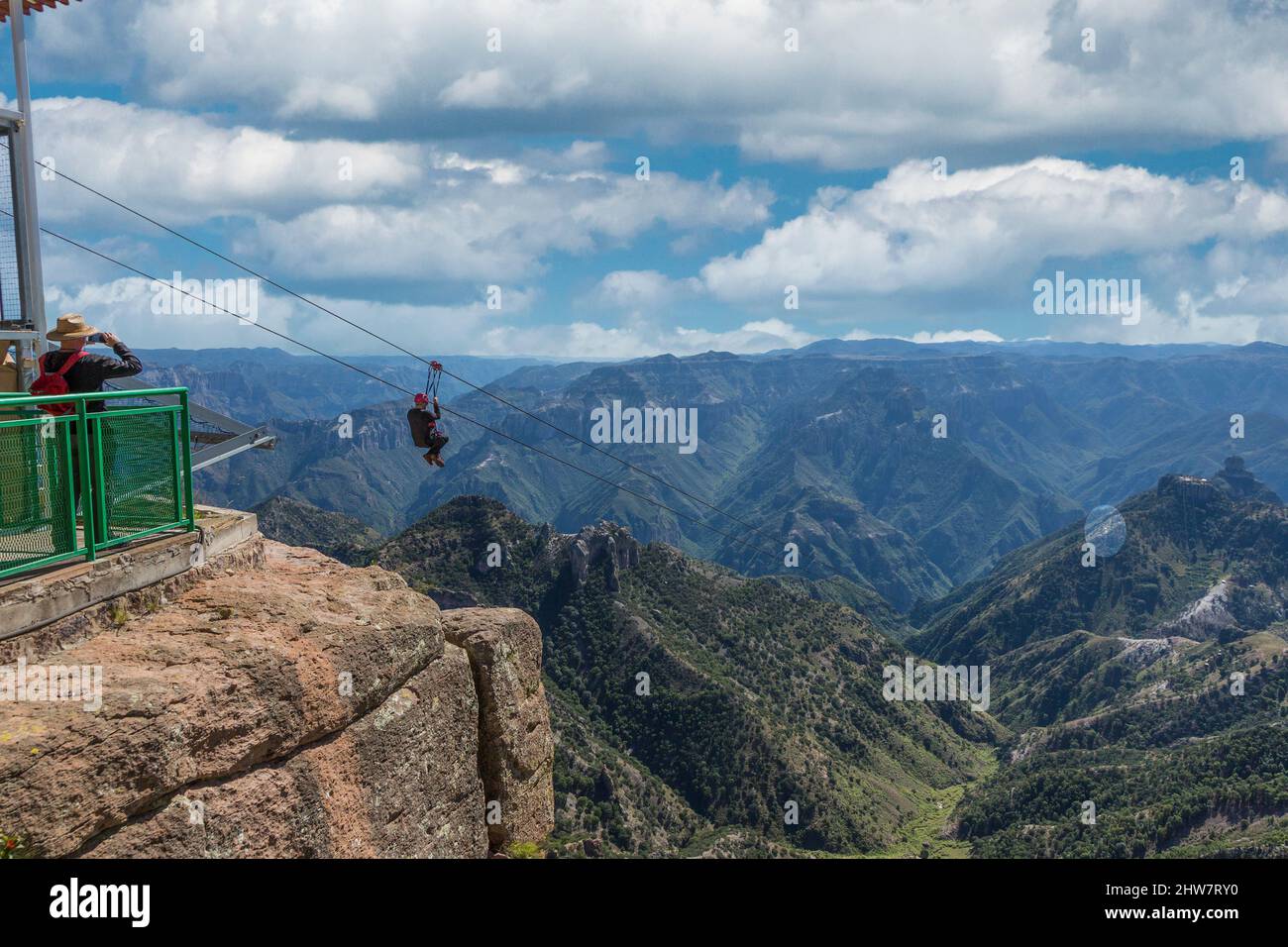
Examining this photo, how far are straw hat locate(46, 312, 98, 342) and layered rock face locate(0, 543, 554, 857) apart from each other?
4.59 meters

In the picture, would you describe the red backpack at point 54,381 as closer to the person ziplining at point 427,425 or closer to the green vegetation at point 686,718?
the person ziplining at point 427,425

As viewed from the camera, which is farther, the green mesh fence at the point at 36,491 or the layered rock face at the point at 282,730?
the green mesh fence at the point at 36,491

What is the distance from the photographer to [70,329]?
1553cm

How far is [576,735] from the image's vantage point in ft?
449

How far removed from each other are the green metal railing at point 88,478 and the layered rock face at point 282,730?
1.15 m

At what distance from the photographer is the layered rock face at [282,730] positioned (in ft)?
33.6

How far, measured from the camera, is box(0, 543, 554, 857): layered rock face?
1023cm

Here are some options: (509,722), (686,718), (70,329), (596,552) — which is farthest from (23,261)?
(596,552)

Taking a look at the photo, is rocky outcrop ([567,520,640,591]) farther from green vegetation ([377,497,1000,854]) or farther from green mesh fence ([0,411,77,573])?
green mesh fence ([0,411,77,573])

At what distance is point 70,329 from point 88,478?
3911 millimetres

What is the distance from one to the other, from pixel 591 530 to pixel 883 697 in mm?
71052

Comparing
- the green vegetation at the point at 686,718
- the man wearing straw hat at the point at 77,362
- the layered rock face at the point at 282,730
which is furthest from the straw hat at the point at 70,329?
the green vegetation at the point at 686,718

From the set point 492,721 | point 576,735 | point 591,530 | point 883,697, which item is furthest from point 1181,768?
point 492,721

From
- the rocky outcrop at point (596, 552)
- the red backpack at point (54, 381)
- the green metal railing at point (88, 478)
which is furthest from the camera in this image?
the rocky outcrop at point (596, 552)
